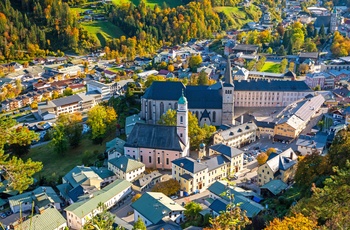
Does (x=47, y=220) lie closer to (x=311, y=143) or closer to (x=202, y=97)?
(x=202, y=97)

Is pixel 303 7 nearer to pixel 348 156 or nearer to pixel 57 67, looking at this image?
pixel 57 67

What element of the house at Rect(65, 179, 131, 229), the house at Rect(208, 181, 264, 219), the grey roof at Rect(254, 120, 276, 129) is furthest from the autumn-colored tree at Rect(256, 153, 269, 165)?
the house at Rect(65, 179, 131, 229)

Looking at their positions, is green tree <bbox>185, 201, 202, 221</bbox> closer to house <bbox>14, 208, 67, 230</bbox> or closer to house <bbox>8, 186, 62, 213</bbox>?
house <bbox>14, 208, 67, 230</bbox>

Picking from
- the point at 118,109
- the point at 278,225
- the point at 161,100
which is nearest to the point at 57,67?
the point at 118,109

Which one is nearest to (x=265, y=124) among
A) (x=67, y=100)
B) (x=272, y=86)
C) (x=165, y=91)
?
(x=272, y=86)

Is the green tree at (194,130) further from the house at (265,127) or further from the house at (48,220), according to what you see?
the house at (48,220)
